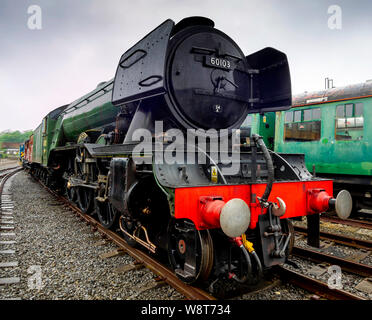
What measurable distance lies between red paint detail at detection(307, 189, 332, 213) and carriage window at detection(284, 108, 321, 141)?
501 centimetres

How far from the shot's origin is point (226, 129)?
149 inches

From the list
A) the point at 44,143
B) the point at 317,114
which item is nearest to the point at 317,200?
the point at 317,114

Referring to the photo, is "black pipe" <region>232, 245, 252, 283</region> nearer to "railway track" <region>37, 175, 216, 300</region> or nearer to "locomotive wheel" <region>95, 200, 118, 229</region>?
"railway track" <region>37, 175, 216, 300</region>

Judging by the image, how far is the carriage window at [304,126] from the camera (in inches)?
303

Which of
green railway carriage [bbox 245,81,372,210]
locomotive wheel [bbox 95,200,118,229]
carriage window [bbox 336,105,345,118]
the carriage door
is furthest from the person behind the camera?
the carriage door

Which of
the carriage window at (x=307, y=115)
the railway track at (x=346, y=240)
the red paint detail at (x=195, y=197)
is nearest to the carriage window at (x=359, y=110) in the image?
the carriage window at (x=307, y=115)

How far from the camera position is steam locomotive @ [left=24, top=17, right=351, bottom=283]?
263cm

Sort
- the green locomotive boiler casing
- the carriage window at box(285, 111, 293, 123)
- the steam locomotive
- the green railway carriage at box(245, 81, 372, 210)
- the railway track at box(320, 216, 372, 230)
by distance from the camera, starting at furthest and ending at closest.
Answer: the carriage window at box(285, 111, 293, 123) → the green railway carriage at box(245, 81, 372, 210) → the railway track at box(320, 216, 372, 230) → the green locomotive boiler casing → the steam locomotive

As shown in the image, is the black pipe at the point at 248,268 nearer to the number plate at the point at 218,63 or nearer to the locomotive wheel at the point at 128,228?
the locomotive wheel at the point at 128,228

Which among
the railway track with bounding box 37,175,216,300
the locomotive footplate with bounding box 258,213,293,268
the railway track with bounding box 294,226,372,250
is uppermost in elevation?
the locomotive footplate with bounding box 258,213,293,268

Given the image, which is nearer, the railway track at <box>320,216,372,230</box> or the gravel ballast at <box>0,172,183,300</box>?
the gravel ballast at <box>0,172,183,300</box>

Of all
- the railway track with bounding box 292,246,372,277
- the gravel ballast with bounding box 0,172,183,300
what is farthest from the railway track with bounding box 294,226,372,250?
the gravel ballast with bounding box 0,172,183,300

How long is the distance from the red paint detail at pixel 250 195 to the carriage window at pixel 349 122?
4.31 m

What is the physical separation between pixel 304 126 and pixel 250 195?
6015 millimetres
